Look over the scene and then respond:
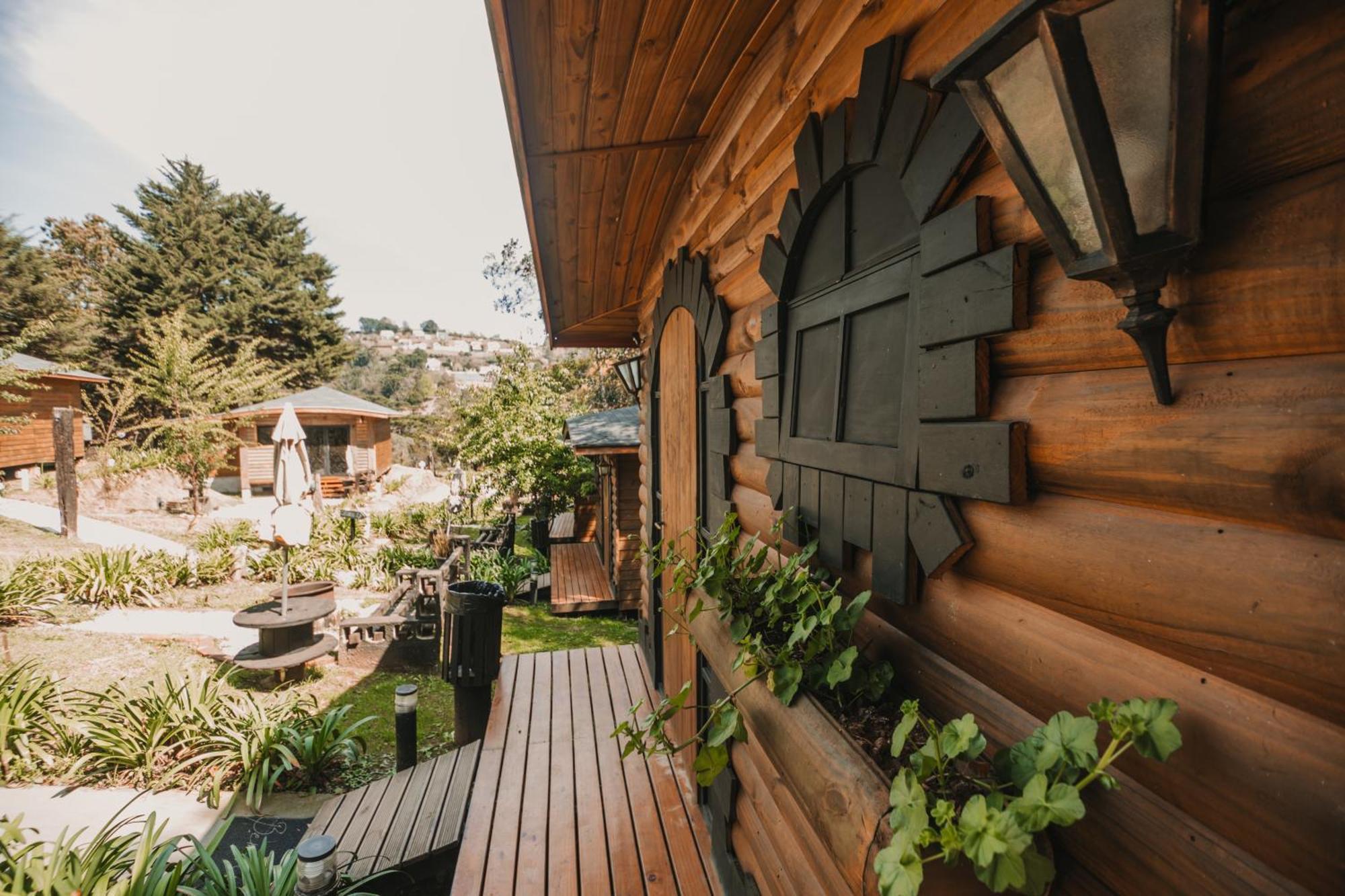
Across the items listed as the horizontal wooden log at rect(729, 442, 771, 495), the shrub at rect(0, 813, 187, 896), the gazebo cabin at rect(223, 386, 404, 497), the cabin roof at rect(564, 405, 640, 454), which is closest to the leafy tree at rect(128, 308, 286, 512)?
the gazebo cabin at rect(223, 386, 404, 497)

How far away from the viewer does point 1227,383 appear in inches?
27.0

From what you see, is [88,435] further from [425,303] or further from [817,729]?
[425,303]

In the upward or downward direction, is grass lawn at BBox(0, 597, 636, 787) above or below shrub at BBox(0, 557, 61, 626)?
below

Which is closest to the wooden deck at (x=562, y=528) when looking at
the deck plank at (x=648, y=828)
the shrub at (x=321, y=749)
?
the shrub at (x=321, y=749)

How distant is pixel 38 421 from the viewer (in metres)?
16.5

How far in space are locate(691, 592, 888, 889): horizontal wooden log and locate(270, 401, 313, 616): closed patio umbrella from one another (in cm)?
686

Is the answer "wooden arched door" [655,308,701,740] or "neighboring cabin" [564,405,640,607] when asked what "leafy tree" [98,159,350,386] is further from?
"wooden arched door" [655,308,701,740]

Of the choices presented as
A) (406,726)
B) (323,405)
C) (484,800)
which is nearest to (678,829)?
(484,800)

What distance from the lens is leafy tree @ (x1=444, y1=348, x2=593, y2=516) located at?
12.9m

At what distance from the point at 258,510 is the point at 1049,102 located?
20113mm

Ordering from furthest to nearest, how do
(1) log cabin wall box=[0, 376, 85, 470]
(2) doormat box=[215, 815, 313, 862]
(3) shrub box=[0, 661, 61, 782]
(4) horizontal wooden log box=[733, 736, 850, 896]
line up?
(1) log cabin wall box=[0, 376, 85, 470] < (3) shrub box=[0, 661, 61, 782] < (2) doormat box=[215, 815, 313, 862] < (4) horizontal wooden log box=[733, 736, 850, 896]

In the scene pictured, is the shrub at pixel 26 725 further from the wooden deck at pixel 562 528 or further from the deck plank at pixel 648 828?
the wooden deck at pixel 562 528

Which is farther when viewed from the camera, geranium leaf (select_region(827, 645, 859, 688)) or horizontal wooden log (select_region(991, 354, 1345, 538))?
geranium leaf (select_region(827, 645, 859, 688))

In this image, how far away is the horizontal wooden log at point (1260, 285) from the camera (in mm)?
588
